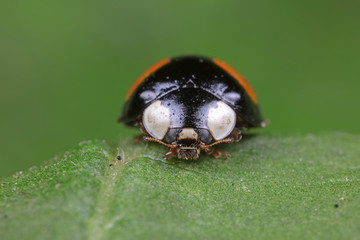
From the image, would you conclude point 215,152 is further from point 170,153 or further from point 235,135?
point 170,153

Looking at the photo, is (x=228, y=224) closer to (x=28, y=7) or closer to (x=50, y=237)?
(x=50, y=237)

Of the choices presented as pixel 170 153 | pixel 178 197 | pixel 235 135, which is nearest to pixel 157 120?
pixel 170 153

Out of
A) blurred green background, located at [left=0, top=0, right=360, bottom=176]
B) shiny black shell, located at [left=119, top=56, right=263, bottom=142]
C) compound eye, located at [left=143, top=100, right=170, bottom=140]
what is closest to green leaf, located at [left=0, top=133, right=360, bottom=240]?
compound eye, located at [left=143, top=100, right=170, bottom=140]

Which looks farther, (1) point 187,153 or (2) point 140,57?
(2) point 140,57

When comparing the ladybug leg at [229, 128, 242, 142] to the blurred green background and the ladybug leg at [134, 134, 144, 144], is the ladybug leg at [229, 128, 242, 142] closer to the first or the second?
the ladybug leg at [134, 134, 144, 144]

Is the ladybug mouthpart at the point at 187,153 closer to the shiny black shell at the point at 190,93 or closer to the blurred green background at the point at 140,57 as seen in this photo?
the shiny black shell at the point at 190,93

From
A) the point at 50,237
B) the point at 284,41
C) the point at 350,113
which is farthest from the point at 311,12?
the point at 50,237

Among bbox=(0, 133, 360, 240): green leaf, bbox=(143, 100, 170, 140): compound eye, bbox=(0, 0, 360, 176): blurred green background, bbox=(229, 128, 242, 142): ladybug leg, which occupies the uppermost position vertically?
bbox=(0, 0, 360, 176): blurred green background
